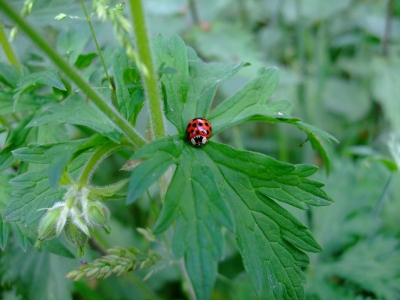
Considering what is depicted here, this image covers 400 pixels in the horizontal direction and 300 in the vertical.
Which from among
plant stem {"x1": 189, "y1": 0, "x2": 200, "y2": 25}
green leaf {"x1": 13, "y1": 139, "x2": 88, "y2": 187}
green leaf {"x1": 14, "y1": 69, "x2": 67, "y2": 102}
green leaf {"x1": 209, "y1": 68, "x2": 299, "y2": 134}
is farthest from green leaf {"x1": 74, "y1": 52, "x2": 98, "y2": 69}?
plant stem {"x1": 189, "y1": 0, "x2": 200, "y2": 25}

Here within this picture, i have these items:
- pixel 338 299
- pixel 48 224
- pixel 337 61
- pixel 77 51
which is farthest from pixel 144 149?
pixel 337 61

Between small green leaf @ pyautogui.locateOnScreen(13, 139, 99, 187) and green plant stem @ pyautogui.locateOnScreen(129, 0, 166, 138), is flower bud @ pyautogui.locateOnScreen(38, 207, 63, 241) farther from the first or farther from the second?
green plant stem @ pyautogui.locateOnScreen(129, 0, 166, 138)

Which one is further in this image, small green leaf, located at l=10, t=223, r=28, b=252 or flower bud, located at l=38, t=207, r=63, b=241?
small green leaf, located at l=10, t=223, r=28, b=252

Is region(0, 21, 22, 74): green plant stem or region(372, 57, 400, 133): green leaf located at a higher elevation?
region(0, 21, 22, 74): green plant stem

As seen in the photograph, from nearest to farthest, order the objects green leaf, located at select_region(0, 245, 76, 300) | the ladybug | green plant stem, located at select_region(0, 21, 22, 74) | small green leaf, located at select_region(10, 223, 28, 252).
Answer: the ladybug → small green leaf, located at select_region(10, 223, 28, 252) → green plant stem, located at select_region(0, 21, 22, 74) → green leaf, located at select_region(0, 245, 76, 300)

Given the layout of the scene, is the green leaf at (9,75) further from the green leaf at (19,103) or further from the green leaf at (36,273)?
the green leaf at (36,273)

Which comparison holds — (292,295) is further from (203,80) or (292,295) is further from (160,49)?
(160,49)

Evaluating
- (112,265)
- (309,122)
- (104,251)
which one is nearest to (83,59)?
(112,265)
